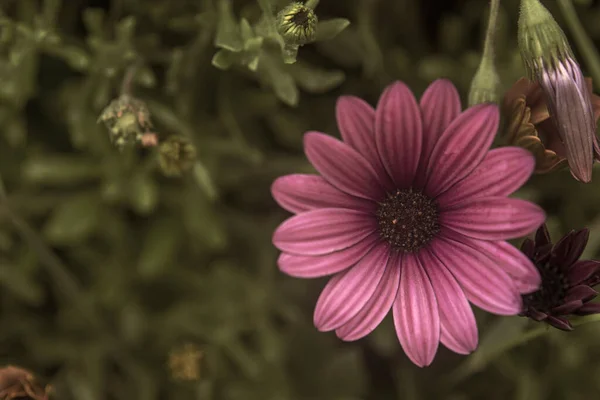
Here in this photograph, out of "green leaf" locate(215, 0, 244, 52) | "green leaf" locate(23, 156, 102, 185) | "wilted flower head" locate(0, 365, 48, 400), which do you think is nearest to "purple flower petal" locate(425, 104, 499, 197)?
"green leaf" locate(215, 0, 244, 52)

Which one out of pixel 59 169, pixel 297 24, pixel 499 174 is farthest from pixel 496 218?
pixel 59 169

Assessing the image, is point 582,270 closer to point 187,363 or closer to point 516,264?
point 516,264

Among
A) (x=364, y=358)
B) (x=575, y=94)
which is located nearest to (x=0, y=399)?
(x=575, y=94)

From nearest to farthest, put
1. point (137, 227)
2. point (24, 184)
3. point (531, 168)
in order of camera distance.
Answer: point (531, 168) < point (24, 184) < point (137, 227)

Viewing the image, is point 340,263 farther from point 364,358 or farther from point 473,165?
point 364,358

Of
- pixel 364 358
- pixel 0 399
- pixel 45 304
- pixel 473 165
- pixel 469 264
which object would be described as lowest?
pixel 364 358
